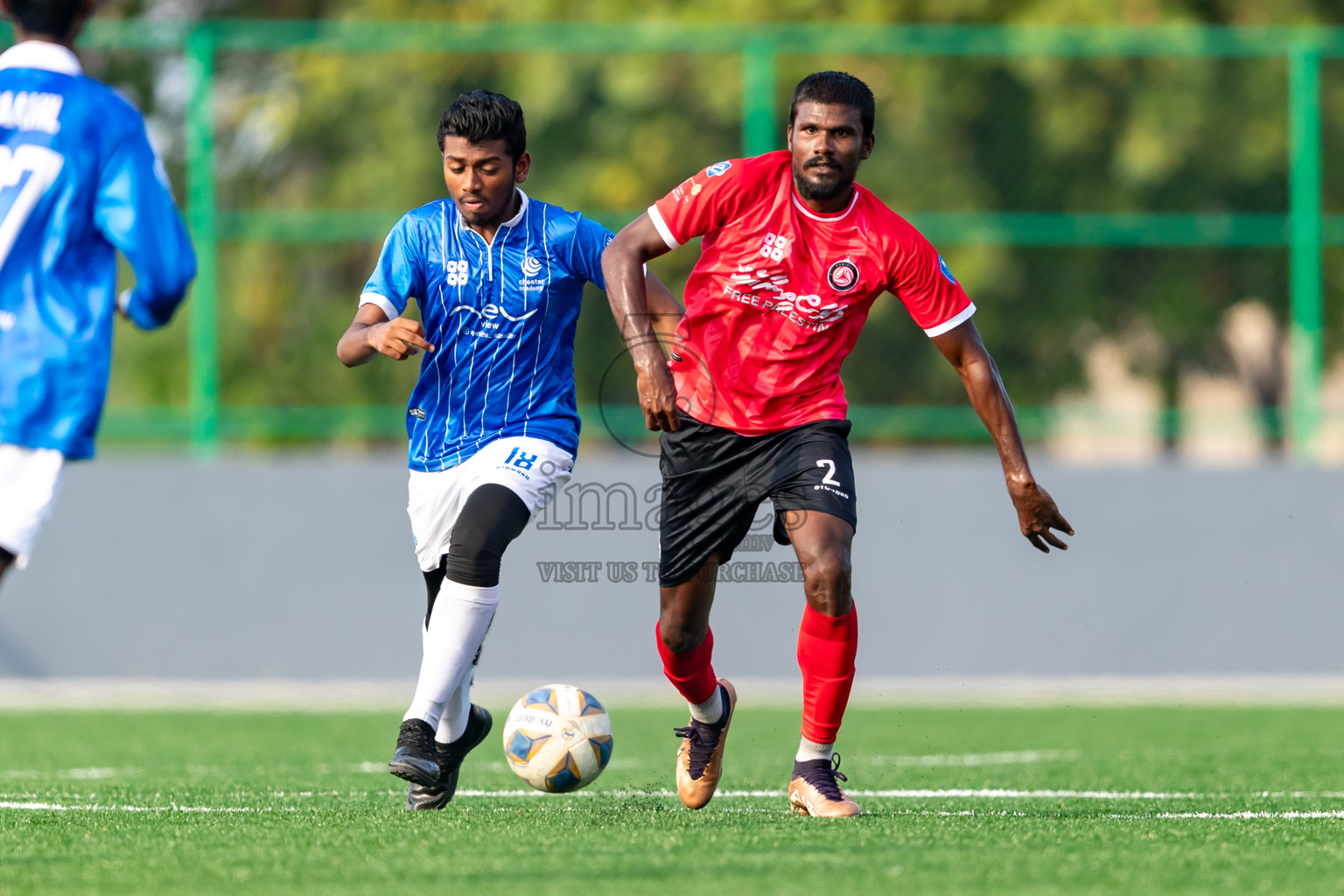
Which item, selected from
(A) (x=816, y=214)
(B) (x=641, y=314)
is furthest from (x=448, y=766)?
(A) (x=816, y=214)

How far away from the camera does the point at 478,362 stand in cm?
576

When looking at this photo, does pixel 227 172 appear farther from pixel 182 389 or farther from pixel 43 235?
pixel 43 235

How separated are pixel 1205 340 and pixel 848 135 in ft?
27.2

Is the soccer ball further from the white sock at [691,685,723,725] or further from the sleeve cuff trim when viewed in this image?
the sleeve cuff trim

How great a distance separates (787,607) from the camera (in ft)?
36.6

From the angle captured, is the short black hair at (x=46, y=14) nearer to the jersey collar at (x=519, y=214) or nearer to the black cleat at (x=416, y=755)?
the jersey collar at (x=519, y=214)

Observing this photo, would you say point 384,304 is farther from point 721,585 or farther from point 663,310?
point 721,585

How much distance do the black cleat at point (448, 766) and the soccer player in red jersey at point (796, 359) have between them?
69 centimetres

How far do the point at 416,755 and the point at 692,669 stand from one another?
3.35 feet

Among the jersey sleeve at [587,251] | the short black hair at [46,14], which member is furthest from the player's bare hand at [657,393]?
the short black hair at [46,14]

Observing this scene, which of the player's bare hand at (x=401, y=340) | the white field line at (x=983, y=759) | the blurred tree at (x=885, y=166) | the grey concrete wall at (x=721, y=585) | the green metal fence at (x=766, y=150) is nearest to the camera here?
the player's bare hand at (x=401, y=340)

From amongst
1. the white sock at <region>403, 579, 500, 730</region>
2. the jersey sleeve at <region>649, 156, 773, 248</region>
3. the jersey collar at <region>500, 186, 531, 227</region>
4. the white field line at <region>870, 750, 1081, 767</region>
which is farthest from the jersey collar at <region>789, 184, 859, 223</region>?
the white field line at <region>870, 750, 1081, 767</region>

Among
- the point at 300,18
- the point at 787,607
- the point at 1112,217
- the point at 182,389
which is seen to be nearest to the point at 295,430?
the point at 182,389

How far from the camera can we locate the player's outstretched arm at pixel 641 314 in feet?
17.1
